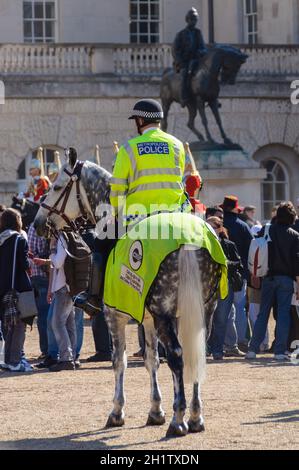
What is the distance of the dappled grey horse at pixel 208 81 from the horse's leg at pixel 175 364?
55.5 feet

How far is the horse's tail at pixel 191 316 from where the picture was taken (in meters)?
10.9

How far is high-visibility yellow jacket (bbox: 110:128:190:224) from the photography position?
1133 cm

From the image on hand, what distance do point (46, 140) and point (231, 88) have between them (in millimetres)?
4587

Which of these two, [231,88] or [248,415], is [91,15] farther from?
[248,415]

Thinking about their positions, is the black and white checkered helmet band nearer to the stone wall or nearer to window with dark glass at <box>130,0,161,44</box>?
the stone wall

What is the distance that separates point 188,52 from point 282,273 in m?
11.5

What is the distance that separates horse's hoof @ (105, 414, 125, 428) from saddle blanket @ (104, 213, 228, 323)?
862 mm

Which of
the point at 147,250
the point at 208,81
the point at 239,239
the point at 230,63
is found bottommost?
the point at 147,250

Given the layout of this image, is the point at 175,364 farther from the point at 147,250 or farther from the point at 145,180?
the point at 145,180

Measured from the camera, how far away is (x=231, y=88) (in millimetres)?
35625

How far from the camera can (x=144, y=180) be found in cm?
1134

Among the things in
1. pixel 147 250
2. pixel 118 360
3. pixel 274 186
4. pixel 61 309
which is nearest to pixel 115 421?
pixel 118 360

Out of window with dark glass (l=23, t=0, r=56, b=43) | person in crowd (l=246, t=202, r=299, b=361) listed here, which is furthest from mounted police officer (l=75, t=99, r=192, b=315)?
window with dark glass (l=23, t=0, r=56, b=43)

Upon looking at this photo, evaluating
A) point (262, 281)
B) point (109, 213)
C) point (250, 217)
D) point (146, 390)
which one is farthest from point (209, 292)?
point (250, 217)
